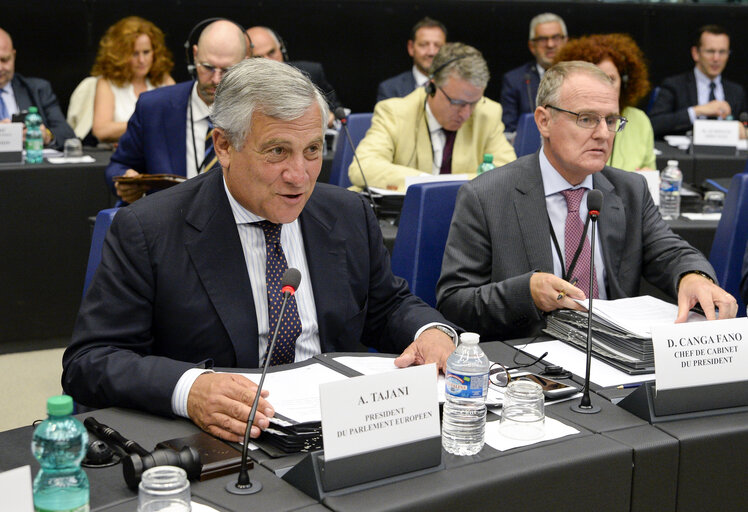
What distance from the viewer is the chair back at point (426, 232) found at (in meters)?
3.01

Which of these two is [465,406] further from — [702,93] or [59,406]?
[702,93]

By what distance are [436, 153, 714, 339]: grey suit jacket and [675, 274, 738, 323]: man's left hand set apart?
0.13 meters

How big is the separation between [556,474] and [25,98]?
5077mm

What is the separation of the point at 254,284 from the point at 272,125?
36cm

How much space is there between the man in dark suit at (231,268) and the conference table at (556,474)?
0.21 metres

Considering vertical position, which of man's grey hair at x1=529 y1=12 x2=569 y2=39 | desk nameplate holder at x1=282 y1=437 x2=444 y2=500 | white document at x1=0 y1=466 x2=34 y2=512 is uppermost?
man's grey hair at x1=529 y1=12 x2=569 y2=39

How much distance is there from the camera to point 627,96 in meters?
4.19

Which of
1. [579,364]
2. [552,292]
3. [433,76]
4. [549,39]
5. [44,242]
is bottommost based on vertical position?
[44,242]

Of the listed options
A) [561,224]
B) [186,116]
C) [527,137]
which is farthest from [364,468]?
[527,137]

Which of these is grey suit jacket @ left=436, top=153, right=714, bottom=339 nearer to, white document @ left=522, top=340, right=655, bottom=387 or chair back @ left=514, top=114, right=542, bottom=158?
white document @ left=522, top=340, right=655, bottom=387

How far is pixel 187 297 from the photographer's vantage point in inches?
81.4

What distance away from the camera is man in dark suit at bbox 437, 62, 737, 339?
8.89 feet

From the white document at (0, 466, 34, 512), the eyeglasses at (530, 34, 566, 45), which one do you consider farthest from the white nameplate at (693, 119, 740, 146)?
the white document at (0, 466, 34, 512)

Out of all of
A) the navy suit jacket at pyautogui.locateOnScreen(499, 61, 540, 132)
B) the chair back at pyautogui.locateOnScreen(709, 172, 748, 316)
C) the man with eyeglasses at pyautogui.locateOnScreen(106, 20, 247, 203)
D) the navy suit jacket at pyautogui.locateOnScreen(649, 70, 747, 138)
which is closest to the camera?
the chair back at pyautogui.locateOnScreen(709, 172, 748, 316)
